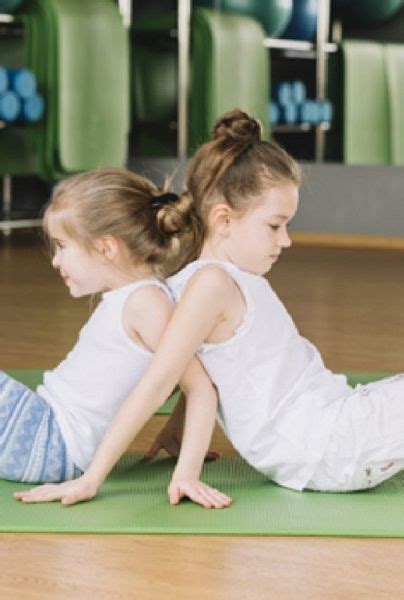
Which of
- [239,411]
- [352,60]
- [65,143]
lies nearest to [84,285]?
[239,411]

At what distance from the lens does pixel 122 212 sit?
6.29 feet

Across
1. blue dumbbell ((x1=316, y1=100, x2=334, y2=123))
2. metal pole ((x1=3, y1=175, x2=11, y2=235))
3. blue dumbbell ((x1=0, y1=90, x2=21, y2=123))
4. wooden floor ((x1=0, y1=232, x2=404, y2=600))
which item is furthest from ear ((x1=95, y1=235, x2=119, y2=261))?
blue dumbbell ((x1=316, y1=100, x2=334, y2=123))

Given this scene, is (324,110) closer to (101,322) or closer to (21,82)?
(21,82)

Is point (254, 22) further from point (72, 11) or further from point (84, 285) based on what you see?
point (84, 285)

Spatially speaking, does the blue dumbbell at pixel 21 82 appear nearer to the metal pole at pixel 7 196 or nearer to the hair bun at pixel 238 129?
the metal pole at pixel 7 196

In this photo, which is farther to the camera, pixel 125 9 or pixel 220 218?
pixel 125 9

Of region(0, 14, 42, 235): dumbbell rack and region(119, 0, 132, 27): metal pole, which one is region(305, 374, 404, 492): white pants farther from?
region(119, 0, 132, 27): metal pole

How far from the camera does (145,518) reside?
5.72 feet

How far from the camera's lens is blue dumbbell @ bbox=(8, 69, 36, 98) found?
6016 millimetres

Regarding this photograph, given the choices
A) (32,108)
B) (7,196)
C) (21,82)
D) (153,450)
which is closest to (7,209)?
(7,196)

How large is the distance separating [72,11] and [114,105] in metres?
0.53

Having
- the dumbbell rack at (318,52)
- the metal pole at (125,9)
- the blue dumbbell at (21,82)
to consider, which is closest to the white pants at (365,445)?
the blue dumbbell at (21,82)

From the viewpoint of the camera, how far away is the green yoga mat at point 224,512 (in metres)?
1.69

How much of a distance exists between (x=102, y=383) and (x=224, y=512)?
0.96 ft
